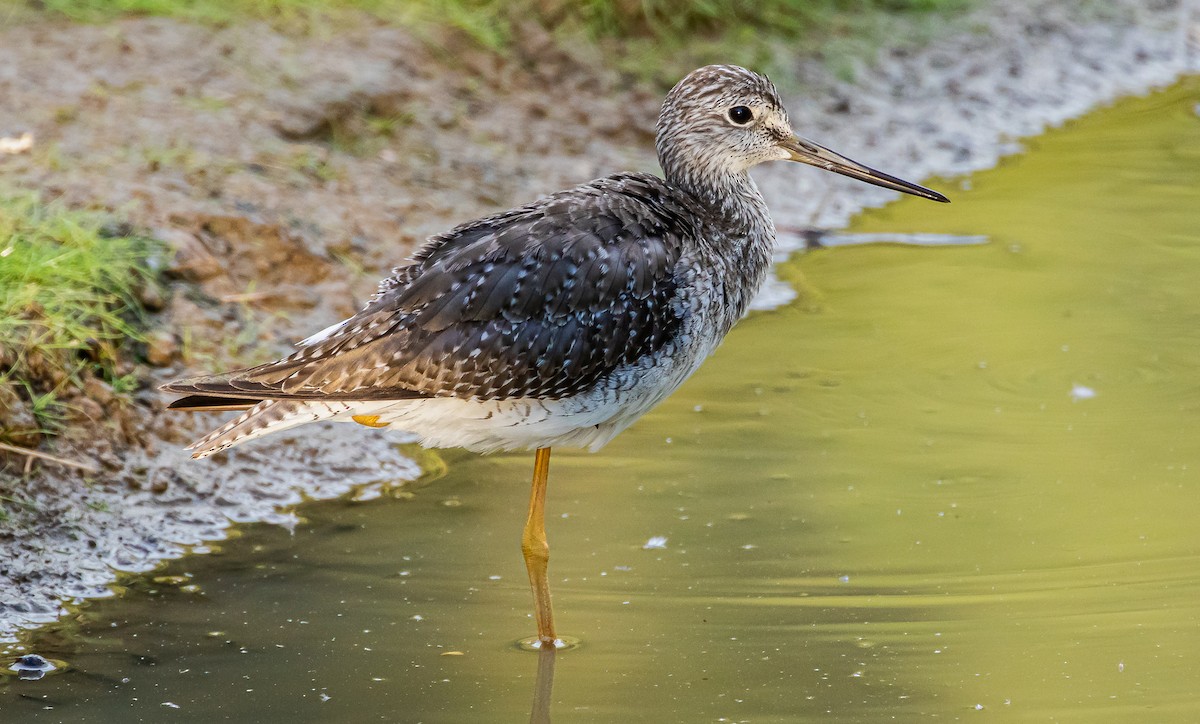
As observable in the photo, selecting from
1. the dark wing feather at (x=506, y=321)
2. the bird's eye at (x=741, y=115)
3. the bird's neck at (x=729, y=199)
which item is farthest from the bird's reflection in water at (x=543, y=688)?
the bird's eye at (x=741, y=115)

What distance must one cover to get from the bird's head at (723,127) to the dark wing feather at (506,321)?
80 centimetres

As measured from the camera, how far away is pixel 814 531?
21.4 ft

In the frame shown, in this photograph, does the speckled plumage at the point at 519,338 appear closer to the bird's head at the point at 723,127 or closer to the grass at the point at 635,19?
→ the bird's head at the point at 723,127

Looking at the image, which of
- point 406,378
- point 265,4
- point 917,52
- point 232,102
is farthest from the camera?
point 917,52

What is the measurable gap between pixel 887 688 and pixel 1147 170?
20.1ft

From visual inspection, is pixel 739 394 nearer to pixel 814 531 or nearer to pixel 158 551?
pixel 814 531

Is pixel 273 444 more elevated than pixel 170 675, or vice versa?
pixel 273 444

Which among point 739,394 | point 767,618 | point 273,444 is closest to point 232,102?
point 273,444

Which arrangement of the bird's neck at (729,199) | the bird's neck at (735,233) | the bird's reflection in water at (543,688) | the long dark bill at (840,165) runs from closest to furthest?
the bird's reflection in water at (543,688)
the bird's neck at (735,233)
the bird's neck at (729,199)
the long dark bill at (840,165)

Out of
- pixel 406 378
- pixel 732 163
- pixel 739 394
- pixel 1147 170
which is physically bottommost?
pixel 406 378

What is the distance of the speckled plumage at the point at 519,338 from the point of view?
5758 millimetres

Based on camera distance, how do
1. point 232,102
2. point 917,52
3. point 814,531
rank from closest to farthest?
point 814,531 < point 232,102 < point 917,52

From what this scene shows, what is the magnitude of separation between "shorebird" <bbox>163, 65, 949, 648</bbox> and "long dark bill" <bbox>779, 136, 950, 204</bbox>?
2.66ft

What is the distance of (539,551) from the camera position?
6203mm
